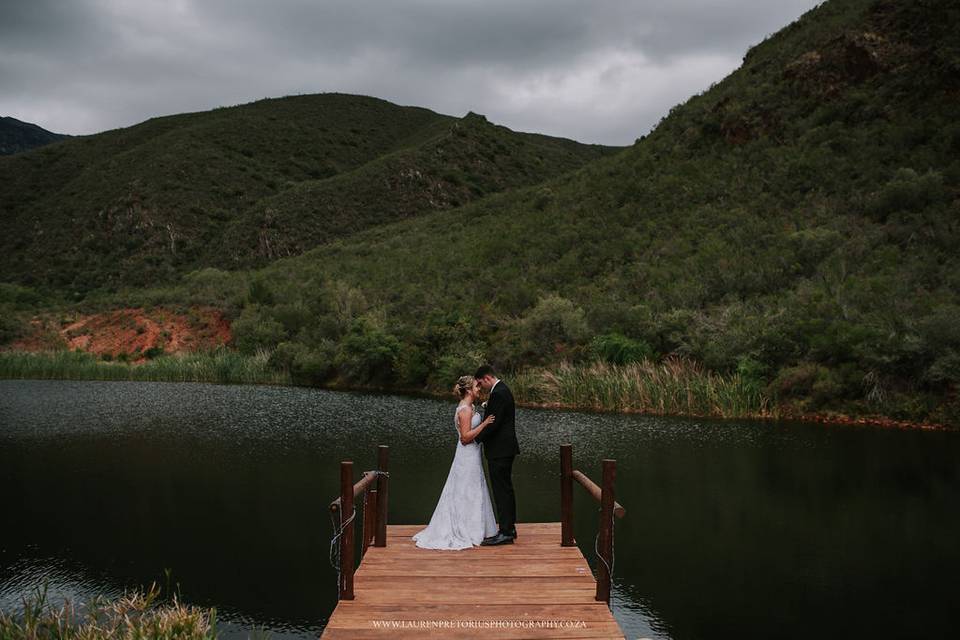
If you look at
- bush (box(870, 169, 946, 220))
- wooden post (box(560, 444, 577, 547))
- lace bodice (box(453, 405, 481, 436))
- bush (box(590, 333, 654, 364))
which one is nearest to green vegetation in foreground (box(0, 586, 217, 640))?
lace bodice (box(453, 405, 481, 436))

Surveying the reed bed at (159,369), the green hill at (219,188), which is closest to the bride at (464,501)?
the reed bed at (159,369)

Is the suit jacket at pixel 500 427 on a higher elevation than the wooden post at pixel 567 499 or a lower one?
higher

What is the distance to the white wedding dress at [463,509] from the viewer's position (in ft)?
31.3

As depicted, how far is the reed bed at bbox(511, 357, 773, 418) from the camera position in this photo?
2859 centimetres

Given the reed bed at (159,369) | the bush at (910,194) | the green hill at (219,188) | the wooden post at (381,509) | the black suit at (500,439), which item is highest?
the green hill at (219,188)

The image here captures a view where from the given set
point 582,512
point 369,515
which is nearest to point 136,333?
point 582,512

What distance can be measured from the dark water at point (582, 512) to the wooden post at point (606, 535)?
Answer: 193 cm

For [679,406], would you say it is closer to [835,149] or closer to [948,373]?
[948,373]

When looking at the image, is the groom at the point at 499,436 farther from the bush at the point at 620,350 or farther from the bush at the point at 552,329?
the bush at the point at 552,329

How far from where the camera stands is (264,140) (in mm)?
106875

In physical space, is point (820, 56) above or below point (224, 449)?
above

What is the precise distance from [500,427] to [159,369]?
143 feet

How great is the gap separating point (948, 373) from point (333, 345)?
32.4 meters

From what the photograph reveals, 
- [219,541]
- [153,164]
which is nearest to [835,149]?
[219,541]
